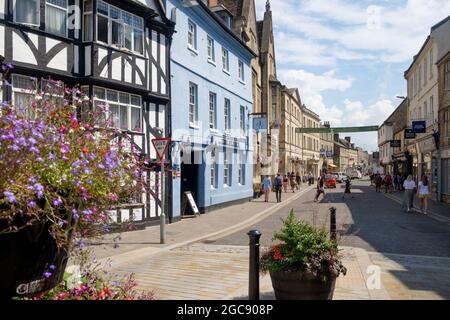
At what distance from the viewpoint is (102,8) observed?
13.3 metres

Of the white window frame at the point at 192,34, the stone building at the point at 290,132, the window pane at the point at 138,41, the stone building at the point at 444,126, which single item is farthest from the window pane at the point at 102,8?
the stone building at the point at 290,132

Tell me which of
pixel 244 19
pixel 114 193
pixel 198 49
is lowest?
pixel 114 193

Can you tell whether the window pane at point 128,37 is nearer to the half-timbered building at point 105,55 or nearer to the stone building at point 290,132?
the half-timbered building at point 105,55

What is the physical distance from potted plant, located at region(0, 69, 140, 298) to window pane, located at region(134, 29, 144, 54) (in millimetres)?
11685

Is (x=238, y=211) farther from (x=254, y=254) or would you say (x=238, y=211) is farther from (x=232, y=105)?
(x=254, y=254)

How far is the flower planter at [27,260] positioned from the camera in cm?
272

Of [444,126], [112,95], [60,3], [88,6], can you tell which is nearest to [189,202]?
[112,95]

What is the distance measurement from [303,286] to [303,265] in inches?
10.3

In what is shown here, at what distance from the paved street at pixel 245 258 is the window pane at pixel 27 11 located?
635cm

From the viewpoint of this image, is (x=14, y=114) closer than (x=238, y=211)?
Yes

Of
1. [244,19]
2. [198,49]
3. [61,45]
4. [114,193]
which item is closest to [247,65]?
[244,19]

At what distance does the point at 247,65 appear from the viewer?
28031 millimetres

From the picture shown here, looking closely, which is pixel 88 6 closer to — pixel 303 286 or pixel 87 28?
pixel 87 28
